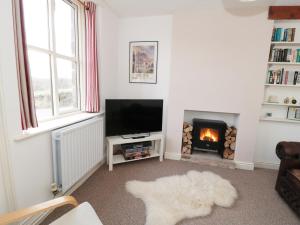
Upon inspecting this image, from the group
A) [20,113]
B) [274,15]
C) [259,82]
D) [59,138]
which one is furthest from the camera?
[259,82]

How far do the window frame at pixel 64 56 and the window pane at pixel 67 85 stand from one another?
43 mm

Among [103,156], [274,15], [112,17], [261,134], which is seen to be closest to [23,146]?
[103,156]

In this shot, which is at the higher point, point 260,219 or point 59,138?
point 59,138

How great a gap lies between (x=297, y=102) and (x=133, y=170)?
287 cm

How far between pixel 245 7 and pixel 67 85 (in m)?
2.84

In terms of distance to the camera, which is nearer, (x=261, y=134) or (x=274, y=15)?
(x=274, y=15)

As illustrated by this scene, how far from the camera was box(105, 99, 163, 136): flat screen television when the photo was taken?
265 centimetres

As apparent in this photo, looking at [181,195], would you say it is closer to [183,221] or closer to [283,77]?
[183,221]

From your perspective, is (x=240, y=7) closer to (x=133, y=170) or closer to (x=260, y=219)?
(x=260, y=219)

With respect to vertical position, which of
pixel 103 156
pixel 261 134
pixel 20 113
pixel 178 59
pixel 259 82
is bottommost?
pixel 103 156

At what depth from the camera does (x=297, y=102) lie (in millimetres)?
2785

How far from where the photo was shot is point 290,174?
200 centimetres

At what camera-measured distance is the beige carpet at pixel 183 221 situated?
5.89 feet

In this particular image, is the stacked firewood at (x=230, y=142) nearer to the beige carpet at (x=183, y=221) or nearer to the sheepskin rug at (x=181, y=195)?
the beige carpet at (x=183, y=221)
